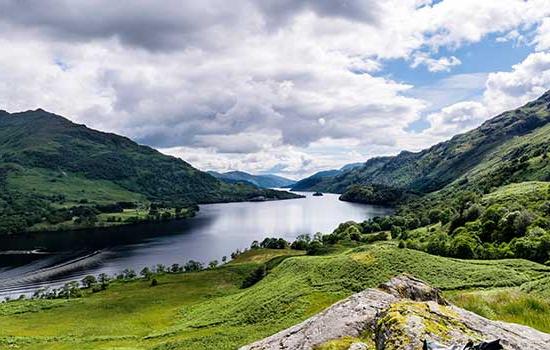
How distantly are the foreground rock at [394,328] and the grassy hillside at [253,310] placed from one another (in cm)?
458

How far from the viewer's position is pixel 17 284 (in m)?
164

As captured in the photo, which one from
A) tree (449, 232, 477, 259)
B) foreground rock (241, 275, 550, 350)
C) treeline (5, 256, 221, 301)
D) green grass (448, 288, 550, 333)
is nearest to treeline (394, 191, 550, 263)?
tree (449, 232, 477, 259)

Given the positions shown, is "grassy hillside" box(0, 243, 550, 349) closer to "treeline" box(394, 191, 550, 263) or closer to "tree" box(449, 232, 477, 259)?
"treeline" box(394, 191, 550, 263)

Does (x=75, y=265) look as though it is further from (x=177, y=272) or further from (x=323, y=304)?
(x=323, y=304)

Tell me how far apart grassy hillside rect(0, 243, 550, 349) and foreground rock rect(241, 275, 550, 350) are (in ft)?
15.0

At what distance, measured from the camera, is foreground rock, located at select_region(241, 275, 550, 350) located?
33.1 ft

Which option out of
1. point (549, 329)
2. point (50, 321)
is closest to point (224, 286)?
point (50, 321)

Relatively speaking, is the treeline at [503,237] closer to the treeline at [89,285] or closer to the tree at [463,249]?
the tree at [463,249]

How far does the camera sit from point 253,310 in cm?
5684

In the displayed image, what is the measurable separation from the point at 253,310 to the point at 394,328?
4868 cm

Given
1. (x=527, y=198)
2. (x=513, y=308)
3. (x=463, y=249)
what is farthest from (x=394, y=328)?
(x=527, y=198)

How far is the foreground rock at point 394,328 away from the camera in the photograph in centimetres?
1009

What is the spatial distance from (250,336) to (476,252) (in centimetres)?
7482

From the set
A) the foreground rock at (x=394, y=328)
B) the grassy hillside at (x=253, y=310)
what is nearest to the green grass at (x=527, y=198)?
the grassy hillside at (x=253, y=310)
